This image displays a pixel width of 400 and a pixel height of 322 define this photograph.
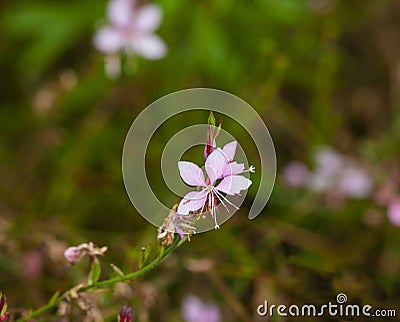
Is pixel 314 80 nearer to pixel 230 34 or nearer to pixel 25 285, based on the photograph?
pixel 230 34

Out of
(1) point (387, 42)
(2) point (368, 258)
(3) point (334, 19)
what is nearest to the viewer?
(2) point (368, 258)

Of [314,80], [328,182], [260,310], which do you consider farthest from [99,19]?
[260,310]

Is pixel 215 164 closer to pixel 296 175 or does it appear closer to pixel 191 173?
pixel 191 173

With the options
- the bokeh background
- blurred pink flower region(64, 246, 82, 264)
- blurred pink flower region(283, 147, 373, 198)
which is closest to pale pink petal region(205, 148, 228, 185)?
blurred pink flower region(64, 246, 82, 264)

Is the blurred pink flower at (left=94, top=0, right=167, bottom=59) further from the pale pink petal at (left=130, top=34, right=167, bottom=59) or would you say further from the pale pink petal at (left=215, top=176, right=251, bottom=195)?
the pale pink petal at (left=215, top=176, right=251, bottom=195)

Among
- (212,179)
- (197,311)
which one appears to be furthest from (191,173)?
(197,311)
